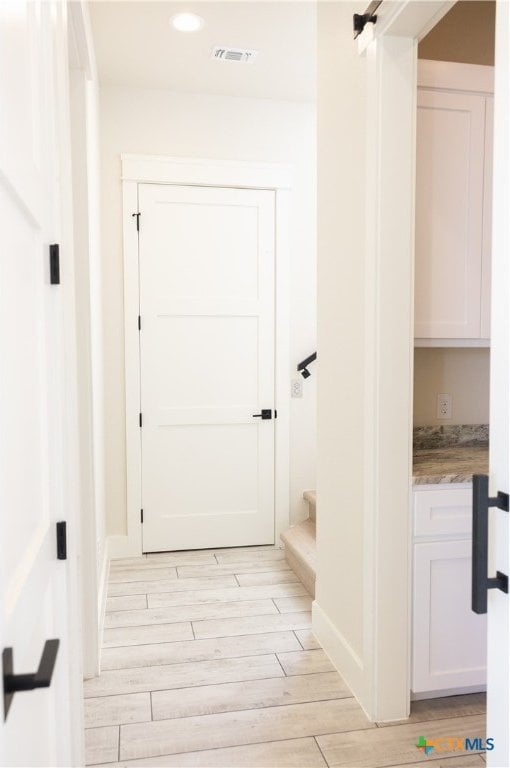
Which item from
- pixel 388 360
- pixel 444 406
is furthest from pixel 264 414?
pixel 388 360

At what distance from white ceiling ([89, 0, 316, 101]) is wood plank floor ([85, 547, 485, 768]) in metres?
2.91

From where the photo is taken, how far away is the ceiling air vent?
3.08m

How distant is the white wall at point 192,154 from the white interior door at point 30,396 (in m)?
2.28

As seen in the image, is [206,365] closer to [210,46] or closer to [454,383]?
[454,383]

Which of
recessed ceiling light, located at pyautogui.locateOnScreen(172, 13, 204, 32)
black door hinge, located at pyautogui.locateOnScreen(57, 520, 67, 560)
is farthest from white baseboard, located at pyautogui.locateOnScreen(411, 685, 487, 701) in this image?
recessed ceiling light, located at pyautogui.locateOnScreen(172, 13, 204, 32)

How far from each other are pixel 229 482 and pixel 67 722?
2.57 m

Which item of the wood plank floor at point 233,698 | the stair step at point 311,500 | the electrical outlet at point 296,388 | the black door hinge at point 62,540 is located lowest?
the wood plank floor at point 233,698

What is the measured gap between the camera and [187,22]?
2.82m

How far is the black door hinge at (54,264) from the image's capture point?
124 centimetres

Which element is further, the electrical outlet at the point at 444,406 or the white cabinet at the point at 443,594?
the electrical outlet at the point at 444,406

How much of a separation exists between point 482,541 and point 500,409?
24 centimetres

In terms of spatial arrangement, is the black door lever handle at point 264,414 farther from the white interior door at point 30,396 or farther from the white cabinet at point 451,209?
the white interior door at point 30,396

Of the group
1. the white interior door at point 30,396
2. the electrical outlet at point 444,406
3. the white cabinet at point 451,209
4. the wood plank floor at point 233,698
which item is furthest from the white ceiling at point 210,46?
the wood plank floor at point 233,698

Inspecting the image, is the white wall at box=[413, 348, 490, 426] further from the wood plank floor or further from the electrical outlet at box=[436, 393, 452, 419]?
the wood plank floor
